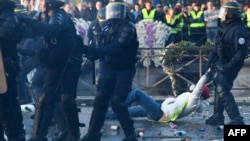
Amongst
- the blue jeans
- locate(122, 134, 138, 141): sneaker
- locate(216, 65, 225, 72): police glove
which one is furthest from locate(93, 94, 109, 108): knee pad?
locate(216, 65, 225, 72): police glove

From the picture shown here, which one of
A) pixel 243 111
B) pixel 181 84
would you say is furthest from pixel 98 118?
pixel 181 84

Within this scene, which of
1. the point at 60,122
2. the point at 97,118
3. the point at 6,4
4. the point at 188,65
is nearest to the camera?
the point at 6,4

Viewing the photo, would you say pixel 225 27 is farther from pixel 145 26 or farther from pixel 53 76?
pixel 145 26

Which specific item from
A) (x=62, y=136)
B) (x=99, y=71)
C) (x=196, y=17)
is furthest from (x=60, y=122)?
(x=196, y=17)

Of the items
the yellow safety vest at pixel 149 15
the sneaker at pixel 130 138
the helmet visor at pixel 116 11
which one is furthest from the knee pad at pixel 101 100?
the yellow safety vest at pixel 149 15

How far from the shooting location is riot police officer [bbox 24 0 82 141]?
945 centimetres

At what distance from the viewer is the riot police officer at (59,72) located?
9453 millimetres

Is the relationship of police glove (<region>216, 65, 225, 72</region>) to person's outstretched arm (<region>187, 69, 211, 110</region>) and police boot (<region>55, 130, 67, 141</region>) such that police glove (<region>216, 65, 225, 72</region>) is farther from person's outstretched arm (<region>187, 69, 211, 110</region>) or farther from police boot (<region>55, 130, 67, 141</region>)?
police boot (<region>55, 130, 67, 141</region>)

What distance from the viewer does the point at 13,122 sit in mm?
8945

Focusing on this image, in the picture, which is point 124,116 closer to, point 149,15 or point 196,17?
point 149,15

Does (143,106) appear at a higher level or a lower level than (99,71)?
lower

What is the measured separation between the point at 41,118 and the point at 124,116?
98cm

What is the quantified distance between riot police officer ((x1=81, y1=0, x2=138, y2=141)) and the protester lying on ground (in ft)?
4.47

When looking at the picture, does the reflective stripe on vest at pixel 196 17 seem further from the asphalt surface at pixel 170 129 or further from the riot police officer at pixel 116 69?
the riot police officer at pixel 116 69
